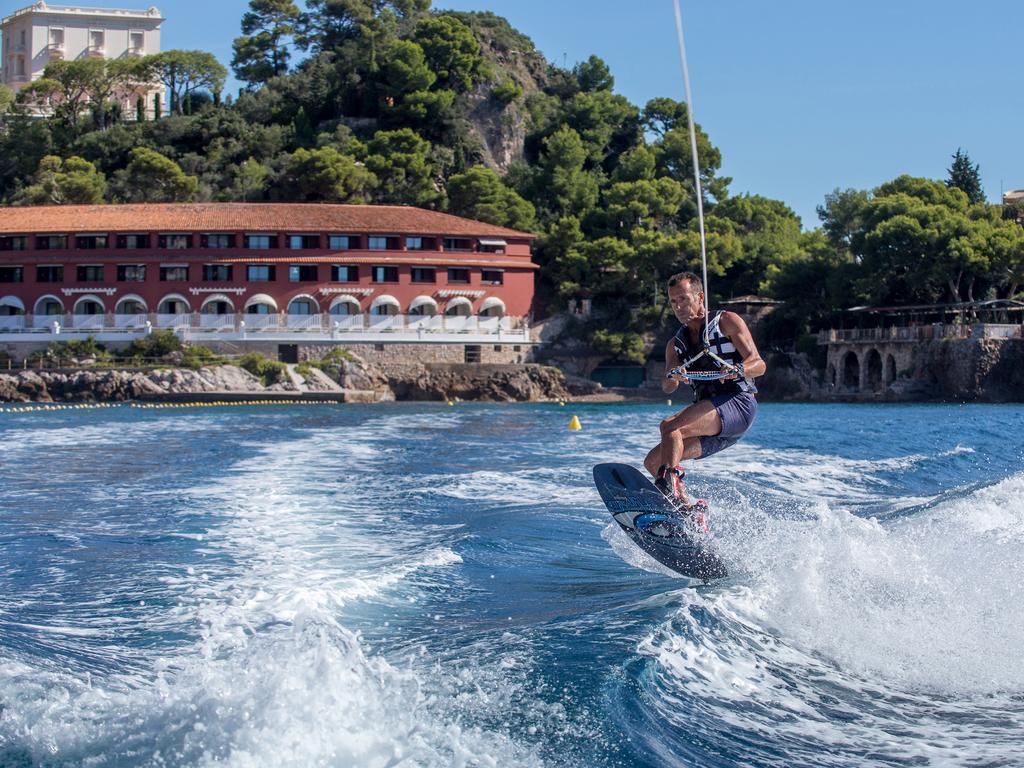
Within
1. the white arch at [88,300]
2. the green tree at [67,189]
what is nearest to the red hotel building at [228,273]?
the white arch at [88,300]

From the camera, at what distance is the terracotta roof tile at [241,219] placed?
204 ft

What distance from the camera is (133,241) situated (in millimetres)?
62531

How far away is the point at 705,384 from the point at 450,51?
82.4 m

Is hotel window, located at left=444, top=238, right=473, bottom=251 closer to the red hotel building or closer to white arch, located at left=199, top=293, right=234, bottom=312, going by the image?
the red hotel building

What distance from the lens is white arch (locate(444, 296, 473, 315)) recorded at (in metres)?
64.3

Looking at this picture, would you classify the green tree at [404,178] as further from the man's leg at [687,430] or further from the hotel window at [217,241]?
the man's leg at [687,430]

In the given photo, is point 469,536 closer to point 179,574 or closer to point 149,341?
point 179,574

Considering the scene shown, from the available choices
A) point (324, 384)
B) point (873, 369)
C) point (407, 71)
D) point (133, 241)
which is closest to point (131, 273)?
point (133, 241)

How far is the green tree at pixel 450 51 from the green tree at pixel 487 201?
51.9 feet

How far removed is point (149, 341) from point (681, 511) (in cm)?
5300

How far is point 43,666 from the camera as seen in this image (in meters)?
6.74

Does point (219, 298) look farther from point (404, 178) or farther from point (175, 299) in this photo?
point (404, 178)

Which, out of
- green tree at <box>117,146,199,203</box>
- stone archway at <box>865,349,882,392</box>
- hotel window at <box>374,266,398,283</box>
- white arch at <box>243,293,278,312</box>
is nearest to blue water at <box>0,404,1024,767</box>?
stone archway at <box>865,349,882,392</box>

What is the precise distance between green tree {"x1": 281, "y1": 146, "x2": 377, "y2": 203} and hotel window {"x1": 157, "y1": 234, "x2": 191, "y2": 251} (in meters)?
14.3
